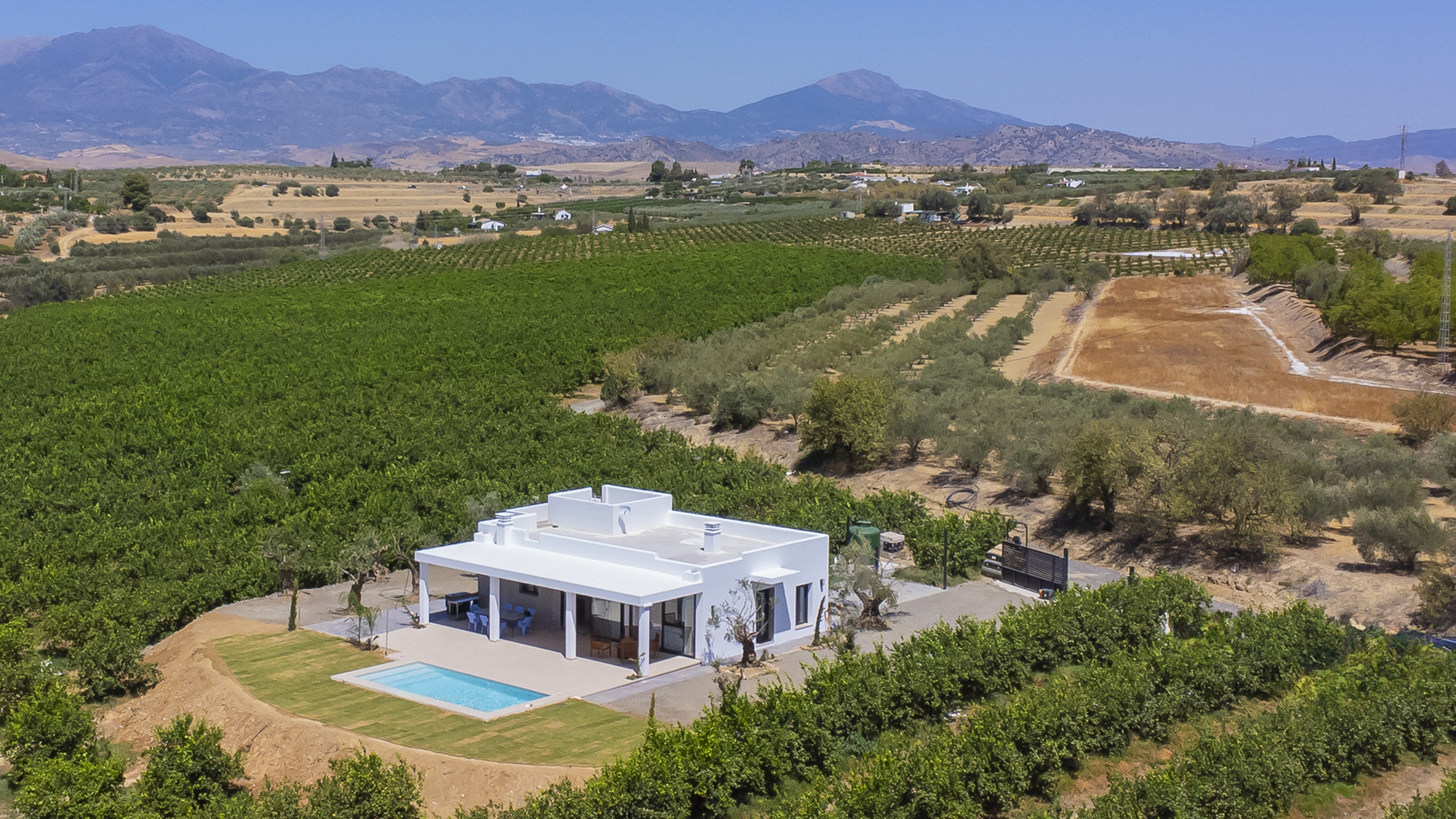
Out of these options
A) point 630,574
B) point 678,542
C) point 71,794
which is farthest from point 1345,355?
point 71,794

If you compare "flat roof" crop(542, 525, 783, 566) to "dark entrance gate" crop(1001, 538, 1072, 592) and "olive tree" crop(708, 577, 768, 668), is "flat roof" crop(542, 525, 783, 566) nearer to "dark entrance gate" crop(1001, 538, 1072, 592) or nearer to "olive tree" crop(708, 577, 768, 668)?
"olive tree" crop(708, 577, 768, 668)

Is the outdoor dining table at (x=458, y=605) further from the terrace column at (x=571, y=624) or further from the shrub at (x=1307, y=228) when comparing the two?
the shrub at (x=1307, y=228)

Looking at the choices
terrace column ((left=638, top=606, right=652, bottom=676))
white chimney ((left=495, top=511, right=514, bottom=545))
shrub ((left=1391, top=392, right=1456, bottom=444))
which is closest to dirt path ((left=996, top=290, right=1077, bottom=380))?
shrub ((left=1391, top=392, right=1456, bottom=444))

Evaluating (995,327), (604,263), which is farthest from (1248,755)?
(604,263)

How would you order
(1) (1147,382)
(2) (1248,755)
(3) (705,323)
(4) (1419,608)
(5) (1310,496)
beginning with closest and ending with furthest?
(2) (1248,755)
(4) (1419,608)
(5) (1310,496)
(1) (1147,382)
(3) (705,323)

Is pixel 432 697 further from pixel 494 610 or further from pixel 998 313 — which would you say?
pixel 998 313

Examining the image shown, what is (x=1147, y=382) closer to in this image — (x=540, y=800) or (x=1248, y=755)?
(x=1248, y=755)
